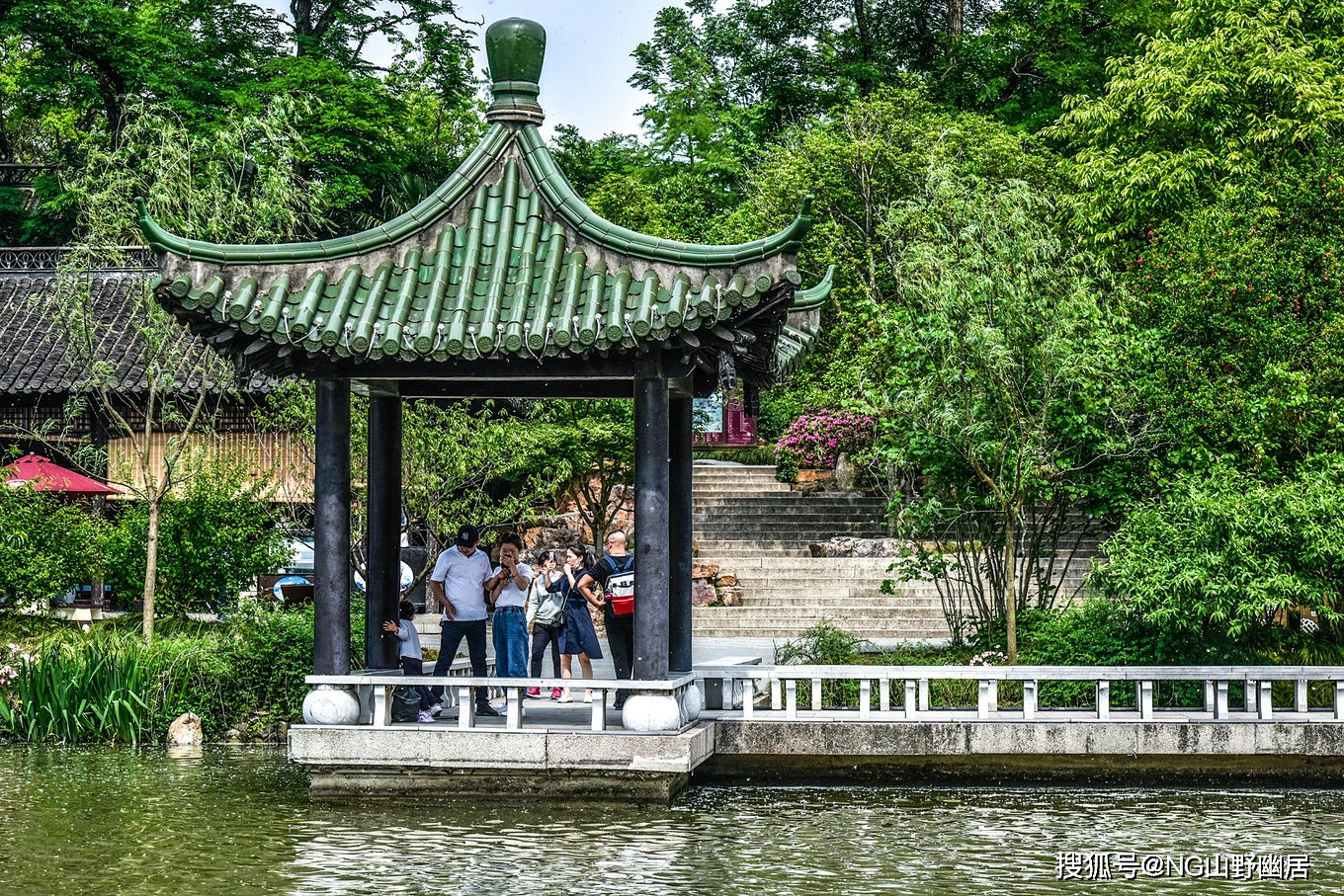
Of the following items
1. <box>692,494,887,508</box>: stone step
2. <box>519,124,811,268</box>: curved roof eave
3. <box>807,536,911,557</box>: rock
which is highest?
<box>519,124,811,268</box>: curved roof eave

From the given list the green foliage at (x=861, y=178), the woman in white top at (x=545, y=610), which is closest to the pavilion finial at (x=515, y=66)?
the woman in white top at (x=545, y=610)

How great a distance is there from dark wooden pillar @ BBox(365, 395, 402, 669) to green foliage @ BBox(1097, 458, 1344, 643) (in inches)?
272

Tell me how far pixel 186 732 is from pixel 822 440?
16602mm

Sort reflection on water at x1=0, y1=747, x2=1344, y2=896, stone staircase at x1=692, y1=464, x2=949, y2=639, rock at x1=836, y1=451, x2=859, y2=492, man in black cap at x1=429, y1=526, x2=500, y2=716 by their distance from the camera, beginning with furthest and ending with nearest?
rock at x1=836, y1=451, x2=859, y2=492
stone staircase at x1=692, y1=464, x2=949, y2=639
man in black cap at x1=429, y1=526, x2=500, y2=716
reflection on water at x1=0, y1=747, x2=1344, y2=896

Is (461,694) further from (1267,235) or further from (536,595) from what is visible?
(1267,235)

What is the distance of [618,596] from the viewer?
1327cm

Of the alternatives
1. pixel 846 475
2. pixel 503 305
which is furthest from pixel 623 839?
pixel 846 475

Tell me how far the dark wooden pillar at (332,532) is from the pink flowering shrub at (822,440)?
15631 millimetres

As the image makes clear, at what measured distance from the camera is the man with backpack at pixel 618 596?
523 inches

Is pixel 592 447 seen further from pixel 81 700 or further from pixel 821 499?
pixel 81 700

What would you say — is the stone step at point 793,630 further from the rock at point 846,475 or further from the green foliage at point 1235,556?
the green foliage at point 1235,556

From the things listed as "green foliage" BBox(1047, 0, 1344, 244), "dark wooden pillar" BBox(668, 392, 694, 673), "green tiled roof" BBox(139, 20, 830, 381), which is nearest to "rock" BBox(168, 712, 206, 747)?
"green tiled roof" BBox(139, 20, 830, 381)

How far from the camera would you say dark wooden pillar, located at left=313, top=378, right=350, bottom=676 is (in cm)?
1188

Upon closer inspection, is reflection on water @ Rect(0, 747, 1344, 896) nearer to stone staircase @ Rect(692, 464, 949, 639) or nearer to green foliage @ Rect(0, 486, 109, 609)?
green foliage @ Rect(0, 486, 109, 609)
